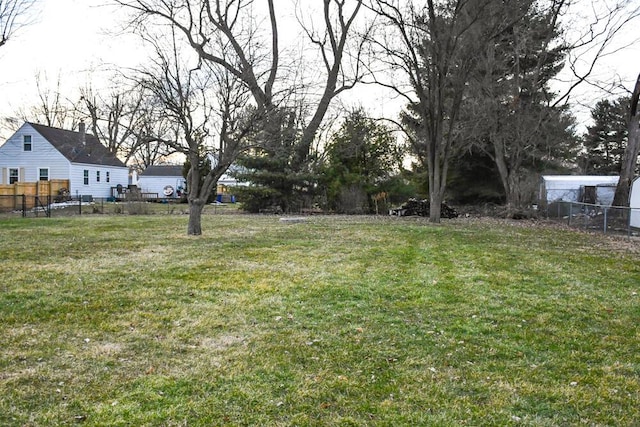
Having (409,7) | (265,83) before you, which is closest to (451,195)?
(409,7)

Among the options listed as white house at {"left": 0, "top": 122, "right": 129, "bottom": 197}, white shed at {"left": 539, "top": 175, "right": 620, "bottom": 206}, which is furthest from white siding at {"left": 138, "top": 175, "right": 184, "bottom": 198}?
white shed at {"left": 539, "top": 175, "right": 620, "bottom": 206}

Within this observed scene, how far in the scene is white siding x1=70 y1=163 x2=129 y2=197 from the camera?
30.8 metres

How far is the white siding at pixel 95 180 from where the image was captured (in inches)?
1213

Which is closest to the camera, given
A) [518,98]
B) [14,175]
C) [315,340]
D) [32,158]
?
[315,340]

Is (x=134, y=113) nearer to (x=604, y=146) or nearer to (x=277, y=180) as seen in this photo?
(x=277, y=180)

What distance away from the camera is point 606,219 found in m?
13.9

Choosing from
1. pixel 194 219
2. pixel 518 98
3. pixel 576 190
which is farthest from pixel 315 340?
pixel 576 190

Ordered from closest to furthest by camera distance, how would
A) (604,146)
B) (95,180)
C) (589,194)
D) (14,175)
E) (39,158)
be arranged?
(589,194), (39,158), (14,175), (95,180), (604,146)

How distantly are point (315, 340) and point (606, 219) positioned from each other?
1280cm

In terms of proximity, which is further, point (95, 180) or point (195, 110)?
point (95, 180)

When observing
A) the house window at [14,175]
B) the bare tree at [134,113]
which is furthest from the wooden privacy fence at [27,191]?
the bare tree at [134,113]

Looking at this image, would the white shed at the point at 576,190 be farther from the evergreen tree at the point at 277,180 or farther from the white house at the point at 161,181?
the white house at the point at 161,181

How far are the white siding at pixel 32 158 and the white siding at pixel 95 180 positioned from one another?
830 millimetres

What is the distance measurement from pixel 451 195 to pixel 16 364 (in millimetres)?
24634
